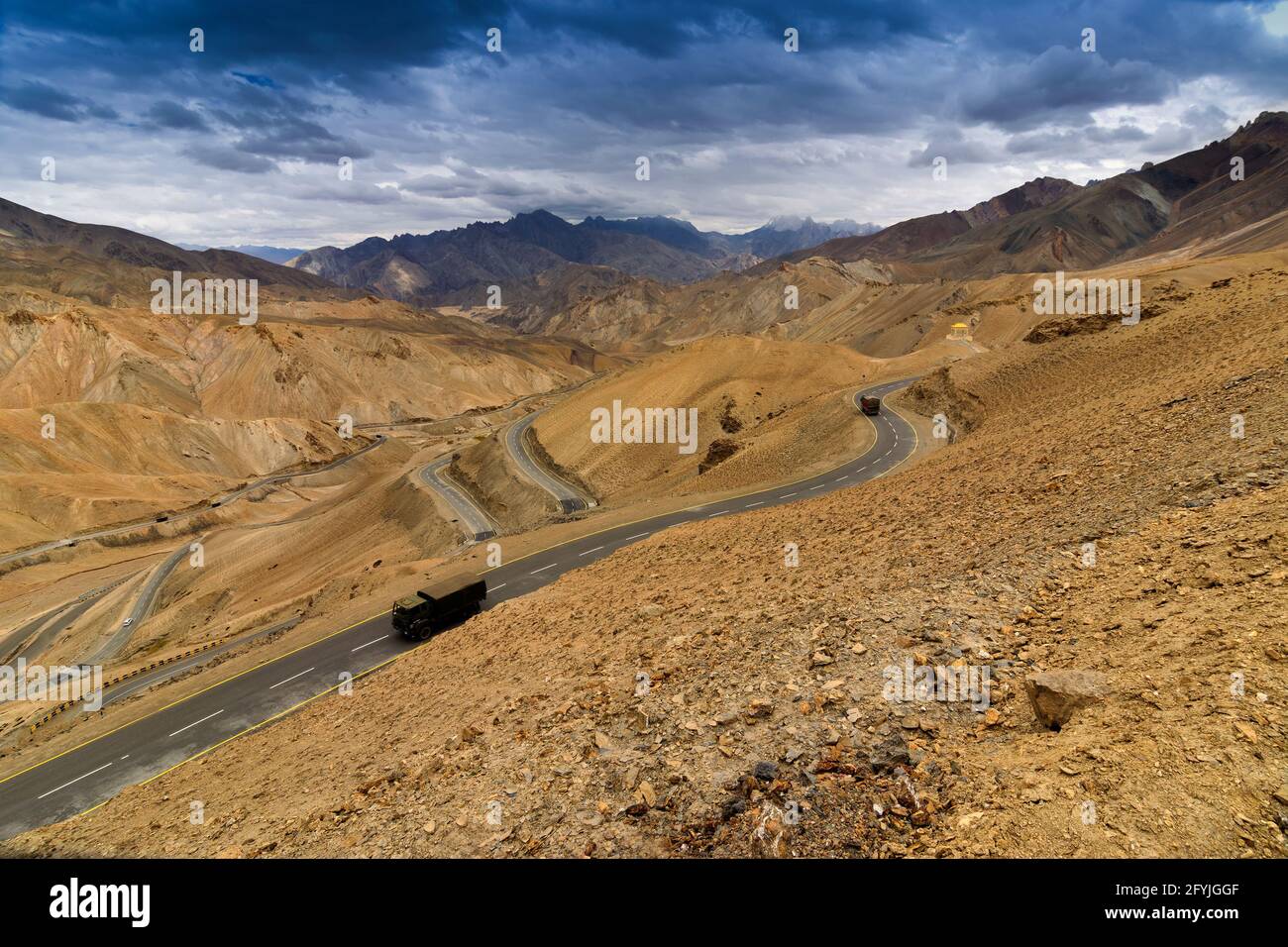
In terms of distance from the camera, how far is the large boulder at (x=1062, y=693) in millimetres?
8062

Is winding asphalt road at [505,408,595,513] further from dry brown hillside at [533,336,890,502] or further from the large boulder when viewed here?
the large boulder

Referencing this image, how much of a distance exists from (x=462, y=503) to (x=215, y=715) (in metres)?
32.3

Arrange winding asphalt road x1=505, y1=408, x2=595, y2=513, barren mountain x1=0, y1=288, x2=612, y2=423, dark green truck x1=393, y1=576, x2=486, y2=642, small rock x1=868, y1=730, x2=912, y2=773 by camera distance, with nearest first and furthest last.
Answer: small rock x1=868, y1=730, x2=912, y2=773
dark green truck x1=393, y1=576, x2=486, y2=642
winding asphalt road x1=505, y1=408, x2=595, y2=513
barren mountain x1=0, y1=288, x2=612, y2=423

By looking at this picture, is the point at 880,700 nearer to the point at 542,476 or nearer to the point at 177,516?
the point at 542,476

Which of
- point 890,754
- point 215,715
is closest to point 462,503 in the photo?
point 215,715

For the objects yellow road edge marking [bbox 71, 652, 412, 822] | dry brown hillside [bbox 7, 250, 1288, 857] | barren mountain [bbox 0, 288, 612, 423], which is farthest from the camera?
barren mountain [bbox 0, 288, 612, 423]

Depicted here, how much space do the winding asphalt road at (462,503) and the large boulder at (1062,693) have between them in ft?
130

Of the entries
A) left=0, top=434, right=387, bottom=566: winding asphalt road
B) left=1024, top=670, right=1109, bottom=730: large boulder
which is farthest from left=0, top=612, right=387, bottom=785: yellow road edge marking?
left=0, top=434, right=387, bottom=566: winding asphalt road

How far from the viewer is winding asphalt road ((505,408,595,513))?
50.0 meters

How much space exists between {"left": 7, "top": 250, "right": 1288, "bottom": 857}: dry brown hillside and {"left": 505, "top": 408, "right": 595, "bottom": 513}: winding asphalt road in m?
27.6

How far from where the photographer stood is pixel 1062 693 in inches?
324

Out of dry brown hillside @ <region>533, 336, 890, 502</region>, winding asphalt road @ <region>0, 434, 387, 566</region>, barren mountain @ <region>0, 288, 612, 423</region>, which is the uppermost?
barren mountain @ <region>0, 288, 612, 423</region>

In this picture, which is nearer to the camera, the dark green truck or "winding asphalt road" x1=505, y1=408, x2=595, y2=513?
the dark green truck

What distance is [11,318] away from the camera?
128 metres
